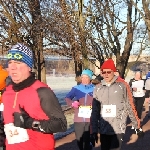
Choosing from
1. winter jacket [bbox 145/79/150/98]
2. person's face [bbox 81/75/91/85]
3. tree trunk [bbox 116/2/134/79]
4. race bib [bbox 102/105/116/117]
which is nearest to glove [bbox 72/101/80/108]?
person's face [bbox 81/75/91/85]

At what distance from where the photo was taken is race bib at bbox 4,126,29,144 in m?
3.38

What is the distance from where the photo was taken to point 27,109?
132 inches

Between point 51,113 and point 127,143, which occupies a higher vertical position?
point 51,113

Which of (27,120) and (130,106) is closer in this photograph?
(27,120)

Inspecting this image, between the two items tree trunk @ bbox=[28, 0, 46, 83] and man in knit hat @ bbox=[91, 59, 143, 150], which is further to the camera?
tree trunk @ bbox=[28, 0, 46, 83]

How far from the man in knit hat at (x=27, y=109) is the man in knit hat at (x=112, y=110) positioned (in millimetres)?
2730

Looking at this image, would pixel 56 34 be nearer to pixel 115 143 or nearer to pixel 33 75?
pixel 115 143

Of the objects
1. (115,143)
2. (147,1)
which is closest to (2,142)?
(115,143)

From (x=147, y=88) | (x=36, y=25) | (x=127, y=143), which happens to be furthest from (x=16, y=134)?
(x=36, y=25)

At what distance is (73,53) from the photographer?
15.0 m

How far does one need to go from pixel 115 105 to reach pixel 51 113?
2.97 meters

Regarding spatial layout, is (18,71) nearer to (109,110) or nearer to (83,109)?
(109,110)

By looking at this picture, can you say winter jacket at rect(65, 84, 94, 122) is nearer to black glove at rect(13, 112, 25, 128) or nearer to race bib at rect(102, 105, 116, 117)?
race bib at rect(102, 105, 116, 117)

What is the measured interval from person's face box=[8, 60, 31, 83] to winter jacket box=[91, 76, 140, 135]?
2.86 m
